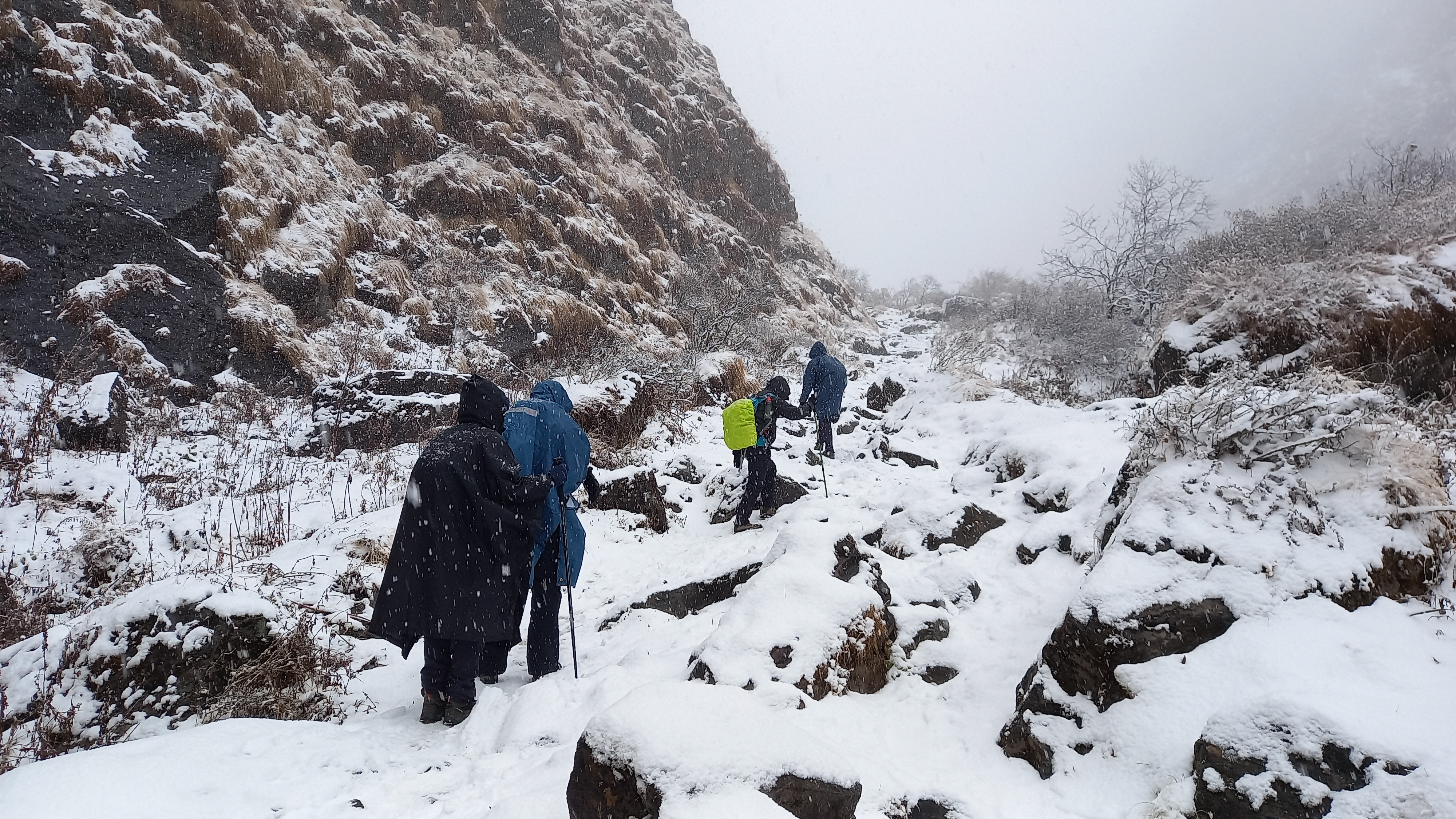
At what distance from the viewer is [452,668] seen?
3.57 metres

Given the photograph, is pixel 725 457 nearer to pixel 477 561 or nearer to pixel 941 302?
pixel 477 561

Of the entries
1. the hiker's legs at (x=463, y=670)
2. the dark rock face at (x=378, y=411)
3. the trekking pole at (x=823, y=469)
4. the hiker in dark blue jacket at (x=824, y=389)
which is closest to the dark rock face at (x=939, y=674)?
the hiker's legs at (x=463, y=670)

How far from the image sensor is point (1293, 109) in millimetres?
82875

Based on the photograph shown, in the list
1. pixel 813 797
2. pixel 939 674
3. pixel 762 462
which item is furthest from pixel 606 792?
pixel 762 462

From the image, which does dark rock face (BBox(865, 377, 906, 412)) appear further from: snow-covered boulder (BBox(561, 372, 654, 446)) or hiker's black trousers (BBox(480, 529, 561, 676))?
hiker's black trousers (BBox(480, 529, 561, 676))

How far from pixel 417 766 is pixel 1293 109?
123422mm

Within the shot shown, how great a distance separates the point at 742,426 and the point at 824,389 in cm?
243

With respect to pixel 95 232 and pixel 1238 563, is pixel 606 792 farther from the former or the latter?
pixel 95 232

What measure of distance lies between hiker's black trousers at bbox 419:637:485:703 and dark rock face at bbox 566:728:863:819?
1.59 meters

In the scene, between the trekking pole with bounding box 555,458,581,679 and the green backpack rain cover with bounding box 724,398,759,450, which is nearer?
the trekking pole with bounding box 555,458,581,679

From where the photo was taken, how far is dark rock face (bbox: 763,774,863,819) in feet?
6.66

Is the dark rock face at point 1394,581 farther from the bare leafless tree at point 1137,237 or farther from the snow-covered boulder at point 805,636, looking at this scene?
the bare leafless tree at point 1137,237

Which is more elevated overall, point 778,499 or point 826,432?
point 826,432

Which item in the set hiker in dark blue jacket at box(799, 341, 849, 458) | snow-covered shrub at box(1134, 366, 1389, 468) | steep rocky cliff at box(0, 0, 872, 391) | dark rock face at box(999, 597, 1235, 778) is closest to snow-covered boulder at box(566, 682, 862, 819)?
Result: dark rock face at box(999, 597, 1235, 778)
